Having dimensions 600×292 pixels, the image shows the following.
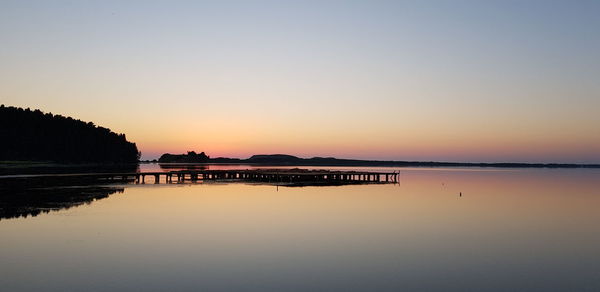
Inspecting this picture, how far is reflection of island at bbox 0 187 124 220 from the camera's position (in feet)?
118

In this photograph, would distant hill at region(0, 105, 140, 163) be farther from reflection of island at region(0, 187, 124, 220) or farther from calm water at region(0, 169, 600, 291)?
calm water at region(0, 169, 600, 291)

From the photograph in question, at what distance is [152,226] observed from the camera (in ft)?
103

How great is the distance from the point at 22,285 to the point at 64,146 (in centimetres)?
13377

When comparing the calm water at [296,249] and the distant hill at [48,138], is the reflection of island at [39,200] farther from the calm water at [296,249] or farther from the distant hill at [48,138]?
the distant hill at [48,138]

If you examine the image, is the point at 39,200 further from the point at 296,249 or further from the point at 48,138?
the point at 48,138

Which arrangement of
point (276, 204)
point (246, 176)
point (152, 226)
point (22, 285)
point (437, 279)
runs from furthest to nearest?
1. point (246, 176)
2. point (276, 204)
3. point (152, 226)
4. point (437, 279)
5. point (22, 285)

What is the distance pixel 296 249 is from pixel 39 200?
1196 inches

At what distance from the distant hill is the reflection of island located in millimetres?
81367

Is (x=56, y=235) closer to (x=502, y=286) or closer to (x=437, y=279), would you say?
(x=437, y=279)

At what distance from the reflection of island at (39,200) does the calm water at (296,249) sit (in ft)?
7.05

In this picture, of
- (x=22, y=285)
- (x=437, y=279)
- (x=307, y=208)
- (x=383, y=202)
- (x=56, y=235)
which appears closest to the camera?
(x=22, y=285)

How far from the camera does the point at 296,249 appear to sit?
24719mm

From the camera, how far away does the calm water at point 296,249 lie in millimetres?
18234

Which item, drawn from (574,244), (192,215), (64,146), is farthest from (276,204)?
(64,146)
